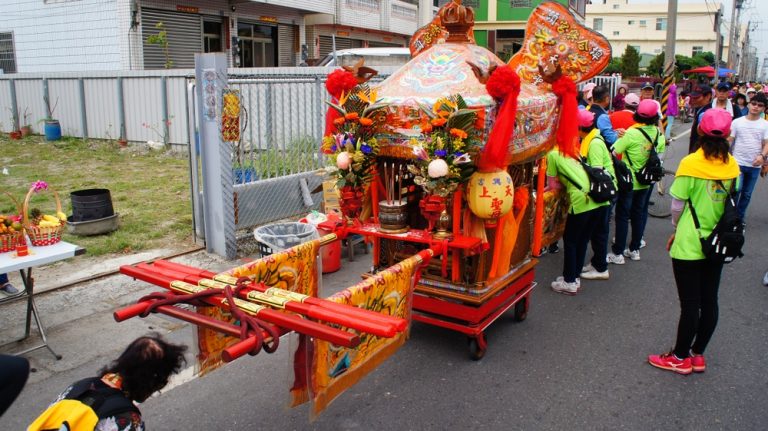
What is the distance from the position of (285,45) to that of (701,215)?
19000 mm

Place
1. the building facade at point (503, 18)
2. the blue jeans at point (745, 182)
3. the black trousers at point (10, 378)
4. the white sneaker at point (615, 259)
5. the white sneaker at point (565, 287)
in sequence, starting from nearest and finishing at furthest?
1. the black trousers at point (10, 378)
2. the white sneaker at point (565, 287)
3. the white sneaker at point (615, 259)
4. the blue jeans at point (745, 182)
5. the building facade at point (503, 18)

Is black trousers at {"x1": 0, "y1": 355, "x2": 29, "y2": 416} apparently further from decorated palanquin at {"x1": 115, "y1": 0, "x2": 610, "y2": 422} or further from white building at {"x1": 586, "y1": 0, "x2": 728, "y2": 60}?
white building at {"x1": 586, "y1": 0, "x2": 728, "y2": 60}

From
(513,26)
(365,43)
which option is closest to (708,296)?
(365,43)

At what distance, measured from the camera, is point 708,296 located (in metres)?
3.93

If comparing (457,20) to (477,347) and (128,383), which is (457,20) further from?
(128,383)

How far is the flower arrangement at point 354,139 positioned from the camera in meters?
3.99

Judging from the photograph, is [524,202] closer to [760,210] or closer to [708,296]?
[708,296]

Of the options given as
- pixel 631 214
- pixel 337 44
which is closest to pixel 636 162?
pixel 631 214

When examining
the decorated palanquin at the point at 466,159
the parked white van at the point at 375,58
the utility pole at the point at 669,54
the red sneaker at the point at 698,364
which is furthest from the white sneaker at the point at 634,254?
the utility pole at the point at 669,54

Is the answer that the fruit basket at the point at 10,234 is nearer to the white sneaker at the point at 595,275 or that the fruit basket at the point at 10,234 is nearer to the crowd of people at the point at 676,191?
the crowd of people at the point at 676,191

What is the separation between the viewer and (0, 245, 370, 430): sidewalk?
3.89 m

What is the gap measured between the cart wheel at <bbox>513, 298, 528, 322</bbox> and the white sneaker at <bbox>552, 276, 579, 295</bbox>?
870 mm

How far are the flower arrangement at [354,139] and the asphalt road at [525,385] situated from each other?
1381mm

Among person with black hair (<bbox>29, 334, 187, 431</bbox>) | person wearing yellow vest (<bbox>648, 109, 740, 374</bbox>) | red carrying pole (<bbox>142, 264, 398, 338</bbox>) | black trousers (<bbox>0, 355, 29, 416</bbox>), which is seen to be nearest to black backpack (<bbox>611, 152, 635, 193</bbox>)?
person wearing yellow vest (<bbox>648, 109, 740, 374</bbox>)
